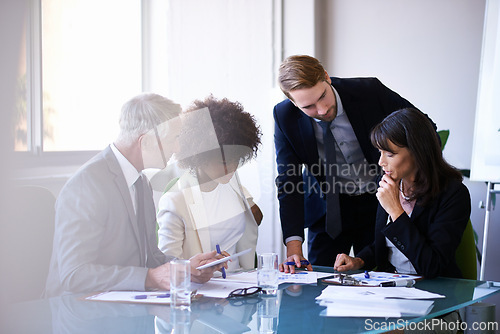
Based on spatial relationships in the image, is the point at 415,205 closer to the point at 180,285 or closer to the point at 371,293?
the point at 371,293

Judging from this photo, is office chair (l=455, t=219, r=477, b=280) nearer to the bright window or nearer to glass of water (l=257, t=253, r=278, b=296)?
glass of water (l=257, t=253, r=278, b=296)

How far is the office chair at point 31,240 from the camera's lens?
1.69 metres

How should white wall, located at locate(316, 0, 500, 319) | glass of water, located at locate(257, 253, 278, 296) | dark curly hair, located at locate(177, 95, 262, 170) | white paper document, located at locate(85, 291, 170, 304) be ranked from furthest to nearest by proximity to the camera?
white wall, located at locate(316, 0, 500, 319) < dark curly hair, located at locate(177, 95, 262, 170) < glass of water, located at locate(257, 253, 278, 296) < white paper document, located at locate(85, 291, 170, 304)

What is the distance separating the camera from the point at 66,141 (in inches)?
110

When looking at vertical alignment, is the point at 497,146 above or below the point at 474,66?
below

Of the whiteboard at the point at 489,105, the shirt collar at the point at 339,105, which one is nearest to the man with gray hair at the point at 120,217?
the shirt collar at the point at 339,105

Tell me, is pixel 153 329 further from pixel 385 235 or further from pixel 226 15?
pixel 226 15

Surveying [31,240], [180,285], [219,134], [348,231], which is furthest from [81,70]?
[180,285]

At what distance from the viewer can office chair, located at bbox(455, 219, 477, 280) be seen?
1.90 m

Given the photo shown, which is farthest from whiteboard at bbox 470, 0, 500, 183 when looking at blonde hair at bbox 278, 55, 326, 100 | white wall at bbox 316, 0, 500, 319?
blonde hair at bbox 278, 55, 326, 100

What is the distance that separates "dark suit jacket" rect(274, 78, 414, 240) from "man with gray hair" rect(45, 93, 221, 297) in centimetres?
58

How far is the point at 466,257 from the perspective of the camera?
190 centimetres

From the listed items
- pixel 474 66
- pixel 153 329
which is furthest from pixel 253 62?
pixel 153 329

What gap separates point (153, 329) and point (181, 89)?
230 cm
